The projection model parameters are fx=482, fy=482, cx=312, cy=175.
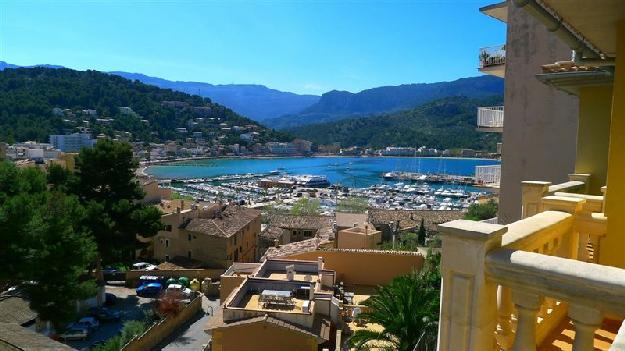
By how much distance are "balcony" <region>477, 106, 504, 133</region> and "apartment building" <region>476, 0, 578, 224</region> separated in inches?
76.7

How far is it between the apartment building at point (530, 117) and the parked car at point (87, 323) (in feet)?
Result: 54.6

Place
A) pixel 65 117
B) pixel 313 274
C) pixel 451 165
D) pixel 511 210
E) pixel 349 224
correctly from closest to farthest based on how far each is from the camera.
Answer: pixel 511 210 → pixel 313 274 → pixel 349 224 → pixel 65 117 → pixel 451 165

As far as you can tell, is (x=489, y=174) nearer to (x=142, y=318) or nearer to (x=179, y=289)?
(x=179, y=289)

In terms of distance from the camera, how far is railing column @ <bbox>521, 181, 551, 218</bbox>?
5359mm

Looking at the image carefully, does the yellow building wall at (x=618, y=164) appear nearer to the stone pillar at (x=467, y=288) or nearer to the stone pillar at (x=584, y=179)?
the stone pillar at (x=467, y=288)

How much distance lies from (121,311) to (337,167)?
499 ft

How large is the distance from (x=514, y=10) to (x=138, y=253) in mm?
→ 28213

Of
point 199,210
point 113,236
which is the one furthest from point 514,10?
point 199,210

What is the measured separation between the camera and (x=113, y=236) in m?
24.1

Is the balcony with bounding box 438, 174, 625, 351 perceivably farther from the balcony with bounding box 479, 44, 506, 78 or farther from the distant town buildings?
the distant town buildings

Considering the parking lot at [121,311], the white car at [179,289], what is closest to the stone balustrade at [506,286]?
the parking lot at [121,311]

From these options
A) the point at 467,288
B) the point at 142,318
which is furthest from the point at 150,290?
the point at 467,288

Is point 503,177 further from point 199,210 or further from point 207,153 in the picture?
point 207,153

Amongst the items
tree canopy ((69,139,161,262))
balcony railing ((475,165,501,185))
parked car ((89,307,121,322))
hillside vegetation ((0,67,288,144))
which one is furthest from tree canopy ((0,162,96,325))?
hillside vegetation ((0,67,288,144))
